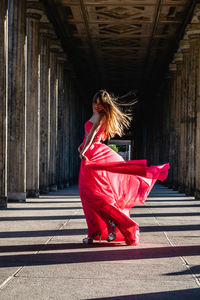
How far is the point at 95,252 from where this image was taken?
282 inches

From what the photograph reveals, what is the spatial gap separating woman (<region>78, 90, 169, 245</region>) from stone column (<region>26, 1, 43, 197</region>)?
41.6 ft

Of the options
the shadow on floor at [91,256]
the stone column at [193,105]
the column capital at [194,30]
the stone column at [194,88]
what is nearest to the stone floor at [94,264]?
the shadow on floor at [91,256]

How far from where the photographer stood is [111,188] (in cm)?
820

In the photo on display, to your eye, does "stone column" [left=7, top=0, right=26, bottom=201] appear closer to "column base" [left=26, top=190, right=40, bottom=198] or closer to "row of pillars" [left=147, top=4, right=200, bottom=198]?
"column base" [left=26, top=190, right=40, bottom=198]

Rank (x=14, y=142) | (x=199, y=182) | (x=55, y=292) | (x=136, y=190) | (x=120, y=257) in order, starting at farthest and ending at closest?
1. (x=199, y=182)
2. (x=14, y=142)
3. (x=136, y=190)
4. (x=120, y=257)
5. (x=55, y=292)

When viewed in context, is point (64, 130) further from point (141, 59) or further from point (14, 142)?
point (14, 142)

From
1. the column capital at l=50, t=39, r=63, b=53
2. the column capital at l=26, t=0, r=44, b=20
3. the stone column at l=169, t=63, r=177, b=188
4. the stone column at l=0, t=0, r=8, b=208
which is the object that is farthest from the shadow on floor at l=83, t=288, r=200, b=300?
the stone column at l=169, t=63, r=177, b=188

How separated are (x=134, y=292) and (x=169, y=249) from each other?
2810 millimetres

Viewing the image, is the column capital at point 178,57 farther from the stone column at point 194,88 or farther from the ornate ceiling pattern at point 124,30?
the stone column at point 194,88

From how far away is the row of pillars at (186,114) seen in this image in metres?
23.5

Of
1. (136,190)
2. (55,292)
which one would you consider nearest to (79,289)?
(55,292)

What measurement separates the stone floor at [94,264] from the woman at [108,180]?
0.23 m

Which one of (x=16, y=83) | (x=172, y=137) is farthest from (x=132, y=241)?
(x=172, y=137)

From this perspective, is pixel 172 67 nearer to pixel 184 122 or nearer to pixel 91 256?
pixel 184 122
